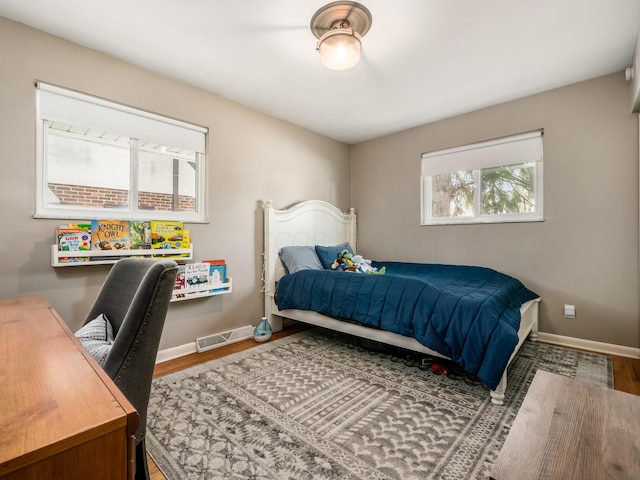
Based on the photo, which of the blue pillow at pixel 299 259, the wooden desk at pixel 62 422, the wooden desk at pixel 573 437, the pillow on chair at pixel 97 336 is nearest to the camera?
the wooden desk at pixel 62 422

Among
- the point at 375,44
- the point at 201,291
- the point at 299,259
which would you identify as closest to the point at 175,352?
the point at 201,291

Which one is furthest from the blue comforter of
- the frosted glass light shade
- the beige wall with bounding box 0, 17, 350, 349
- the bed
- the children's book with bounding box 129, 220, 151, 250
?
the frosted glass light shade

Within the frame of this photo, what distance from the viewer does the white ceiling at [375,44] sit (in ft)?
6.06

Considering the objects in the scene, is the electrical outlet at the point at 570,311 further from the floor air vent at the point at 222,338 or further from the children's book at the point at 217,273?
the children's book at the point at 217,273

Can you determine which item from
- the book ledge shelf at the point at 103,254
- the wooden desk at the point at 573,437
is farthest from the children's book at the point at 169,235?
the wooden desk at the point at 573,437

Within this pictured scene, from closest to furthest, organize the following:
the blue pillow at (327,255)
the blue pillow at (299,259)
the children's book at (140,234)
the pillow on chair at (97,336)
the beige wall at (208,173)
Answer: the pillow on chair at (97,336)
the beige wall at (208,173)
the children's book at (140,234)
the blue pillow at (299,259)
the blue pillow at (327,255)

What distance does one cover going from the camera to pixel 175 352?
261 cm

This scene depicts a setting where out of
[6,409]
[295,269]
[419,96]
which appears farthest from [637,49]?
[6,409]

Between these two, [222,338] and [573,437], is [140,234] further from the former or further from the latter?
[573,437]

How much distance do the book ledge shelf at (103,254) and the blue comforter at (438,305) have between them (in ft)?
3.57

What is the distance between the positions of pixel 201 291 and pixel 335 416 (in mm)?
1575

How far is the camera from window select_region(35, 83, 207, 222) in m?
2.12

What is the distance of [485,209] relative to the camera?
3340 millimetres

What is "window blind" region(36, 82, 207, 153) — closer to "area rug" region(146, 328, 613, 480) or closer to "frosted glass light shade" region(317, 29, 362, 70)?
"frosted glass light shade" region(317, 29, 362, 70)
